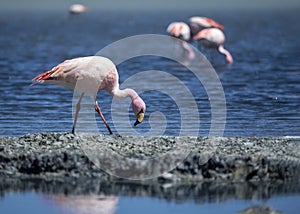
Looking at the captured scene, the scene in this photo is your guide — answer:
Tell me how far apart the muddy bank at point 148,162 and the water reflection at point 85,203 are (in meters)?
0.57

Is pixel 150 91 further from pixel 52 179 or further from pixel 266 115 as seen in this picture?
pixel 52 179

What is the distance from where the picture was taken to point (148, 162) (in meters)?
8.00

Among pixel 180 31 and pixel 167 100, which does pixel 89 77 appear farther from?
pixel 180 31

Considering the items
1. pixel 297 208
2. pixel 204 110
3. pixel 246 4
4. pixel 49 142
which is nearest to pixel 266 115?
pixel 204 110

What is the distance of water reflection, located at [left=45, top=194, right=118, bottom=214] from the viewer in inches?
271

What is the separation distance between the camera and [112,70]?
9.82 metres

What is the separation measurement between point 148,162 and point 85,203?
43.0 inches

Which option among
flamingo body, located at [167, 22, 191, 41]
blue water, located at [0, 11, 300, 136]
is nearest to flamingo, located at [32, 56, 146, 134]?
blue water, located at [0, 11, 300, 136]

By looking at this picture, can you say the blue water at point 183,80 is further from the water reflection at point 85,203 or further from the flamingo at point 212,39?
the water reflection at point 85,203

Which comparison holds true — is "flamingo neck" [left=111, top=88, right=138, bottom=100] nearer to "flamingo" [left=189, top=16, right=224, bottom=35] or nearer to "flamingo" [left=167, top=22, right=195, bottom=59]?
"flamingo" [left=167, top=22, right=195, bottom=59]

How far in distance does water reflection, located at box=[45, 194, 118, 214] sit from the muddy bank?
57cm

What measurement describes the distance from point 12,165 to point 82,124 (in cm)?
309

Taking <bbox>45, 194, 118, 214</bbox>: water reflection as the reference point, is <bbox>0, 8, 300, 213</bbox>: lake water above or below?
above

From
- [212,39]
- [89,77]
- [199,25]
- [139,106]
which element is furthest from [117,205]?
[199,25]
